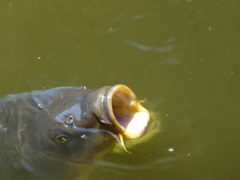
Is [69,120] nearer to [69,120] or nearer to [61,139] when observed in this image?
[69,120]

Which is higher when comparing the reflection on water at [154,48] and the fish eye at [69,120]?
the reflection on water at [154,48]

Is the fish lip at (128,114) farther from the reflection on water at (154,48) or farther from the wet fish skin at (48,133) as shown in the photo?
the reflection on water at (154,48)

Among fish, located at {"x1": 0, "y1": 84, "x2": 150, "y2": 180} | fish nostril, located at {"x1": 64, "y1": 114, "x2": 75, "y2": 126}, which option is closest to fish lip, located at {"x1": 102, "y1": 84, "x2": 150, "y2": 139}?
fish, located at {"x1": 0, "y1": 84, "x2": 150, "y2": 180}

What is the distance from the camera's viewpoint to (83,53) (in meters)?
4.25

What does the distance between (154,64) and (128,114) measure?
1.06 meters

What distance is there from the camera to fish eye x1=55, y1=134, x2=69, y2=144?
118 inches

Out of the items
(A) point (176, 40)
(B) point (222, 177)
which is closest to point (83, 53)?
(A) point (176, 40)

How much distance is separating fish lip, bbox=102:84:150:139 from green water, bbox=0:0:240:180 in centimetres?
35

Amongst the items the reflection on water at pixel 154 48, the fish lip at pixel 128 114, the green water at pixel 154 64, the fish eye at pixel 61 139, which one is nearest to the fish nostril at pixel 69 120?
the fish eye at pixel 61 139

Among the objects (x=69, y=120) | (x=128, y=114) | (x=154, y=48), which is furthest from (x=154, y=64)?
(x=69, y=120)

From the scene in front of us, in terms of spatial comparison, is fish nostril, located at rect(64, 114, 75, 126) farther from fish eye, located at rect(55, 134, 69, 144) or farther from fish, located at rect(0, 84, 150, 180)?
fish eye, located at rect(55, 134, 69, 144)

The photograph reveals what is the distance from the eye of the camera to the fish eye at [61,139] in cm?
299

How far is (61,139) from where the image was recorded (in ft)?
9.84

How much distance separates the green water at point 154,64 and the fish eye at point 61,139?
453 millimetres
